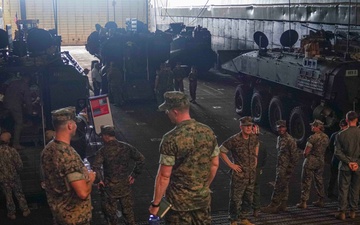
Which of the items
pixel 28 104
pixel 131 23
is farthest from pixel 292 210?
pixel 131 23

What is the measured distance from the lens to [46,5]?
3728 centimetres

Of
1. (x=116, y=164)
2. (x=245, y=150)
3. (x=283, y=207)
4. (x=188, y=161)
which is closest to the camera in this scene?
(x=188, y=161)

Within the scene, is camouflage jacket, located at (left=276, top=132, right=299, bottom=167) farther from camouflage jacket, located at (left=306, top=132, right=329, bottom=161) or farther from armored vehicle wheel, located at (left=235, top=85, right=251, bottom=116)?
armored vehicle wheel, located at (left=235, top=85, right=251, bottom=116)

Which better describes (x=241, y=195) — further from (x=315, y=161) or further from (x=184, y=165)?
(x=184, y=165)

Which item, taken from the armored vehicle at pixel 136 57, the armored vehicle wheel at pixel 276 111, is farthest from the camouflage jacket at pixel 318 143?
the armored vehicle at pixel 136 57

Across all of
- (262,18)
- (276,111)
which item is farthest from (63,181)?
(262,18)

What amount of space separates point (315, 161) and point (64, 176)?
13.6ft

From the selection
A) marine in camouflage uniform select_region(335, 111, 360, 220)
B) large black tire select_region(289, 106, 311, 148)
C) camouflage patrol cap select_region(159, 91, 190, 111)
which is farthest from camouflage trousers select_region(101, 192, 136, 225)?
large black tire select_region(289, 106, 311, 148)

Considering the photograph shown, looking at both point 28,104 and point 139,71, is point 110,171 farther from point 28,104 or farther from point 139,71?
point 139,71

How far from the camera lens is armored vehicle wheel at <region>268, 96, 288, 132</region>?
1240cm

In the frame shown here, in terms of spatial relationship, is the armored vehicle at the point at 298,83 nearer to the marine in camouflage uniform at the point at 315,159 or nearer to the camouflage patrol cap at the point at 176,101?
the marine in camouflage uniform at the point at 315,159

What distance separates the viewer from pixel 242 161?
660cm

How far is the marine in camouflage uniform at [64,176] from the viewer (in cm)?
459

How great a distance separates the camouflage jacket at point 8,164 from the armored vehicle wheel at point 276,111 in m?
6.98
